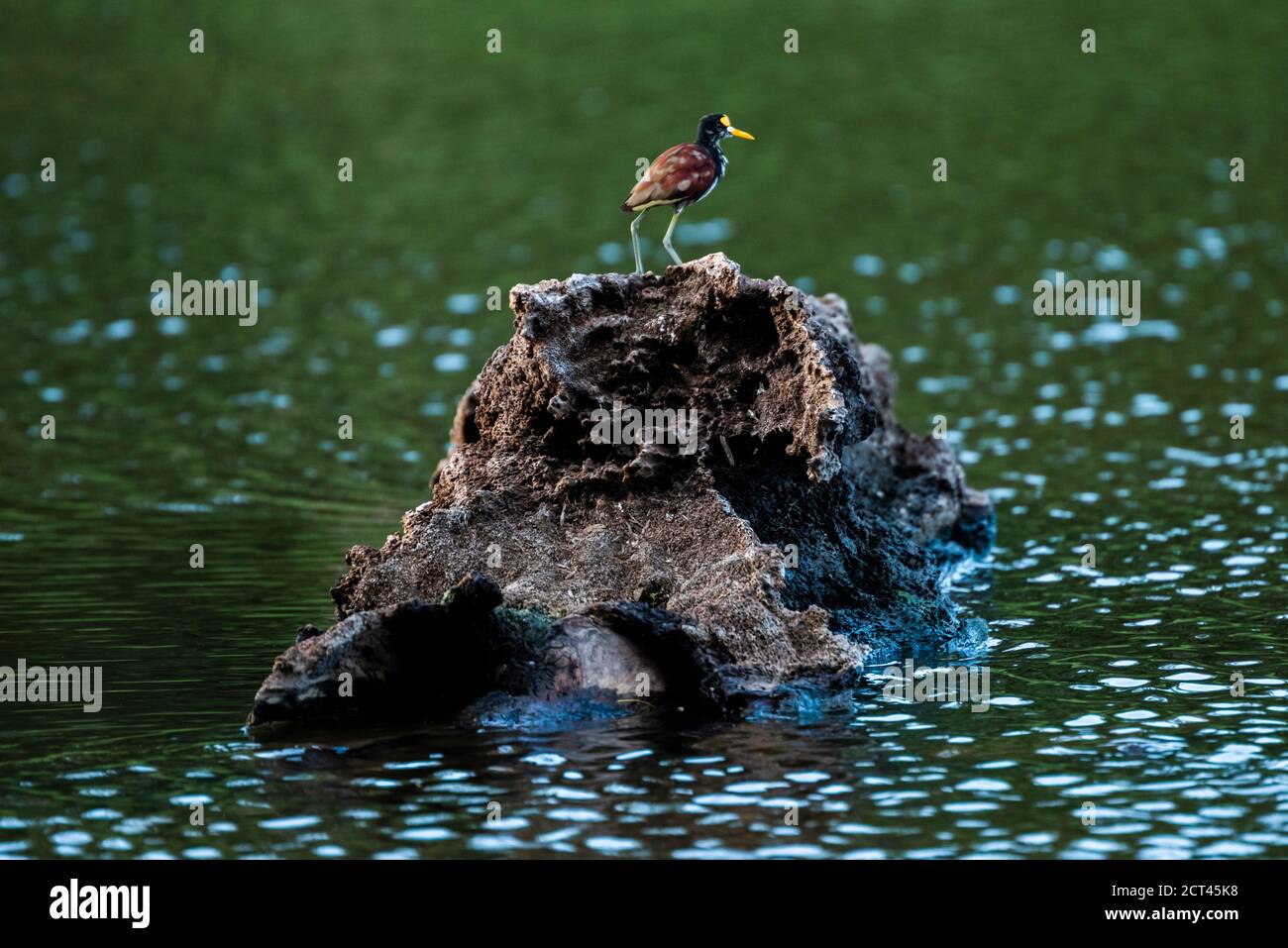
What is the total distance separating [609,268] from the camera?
136 feet

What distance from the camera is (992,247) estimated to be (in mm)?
45188

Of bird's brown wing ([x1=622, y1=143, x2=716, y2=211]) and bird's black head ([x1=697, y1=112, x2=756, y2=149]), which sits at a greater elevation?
bird's black head ([x1=697, y1=112, x2=756, y2=149])

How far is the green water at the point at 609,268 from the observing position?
16859 millimetres

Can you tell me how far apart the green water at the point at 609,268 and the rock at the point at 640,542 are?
76cm

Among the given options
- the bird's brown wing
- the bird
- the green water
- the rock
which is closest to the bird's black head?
the bird

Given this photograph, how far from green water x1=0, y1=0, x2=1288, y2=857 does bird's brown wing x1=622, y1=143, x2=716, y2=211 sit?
5808 mm

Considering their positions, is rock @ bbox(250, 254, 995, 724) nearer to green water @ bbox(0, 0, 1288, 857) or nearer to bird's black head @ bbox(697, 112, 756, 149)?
green water @ bbox(0, 0, 1288, 857)

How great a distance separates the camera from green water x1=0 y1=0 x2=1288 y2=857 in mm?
16859

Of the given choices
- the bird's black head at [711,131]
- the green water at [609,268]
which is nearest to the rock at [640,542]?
the green water at [609,268]

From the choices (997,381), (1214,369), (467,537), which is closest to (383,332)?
(997,381)

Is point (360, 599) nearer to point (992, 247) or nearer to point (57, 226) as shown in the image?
point (992, 247)

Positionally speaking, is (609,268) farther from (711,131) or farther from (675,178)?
(675,178)

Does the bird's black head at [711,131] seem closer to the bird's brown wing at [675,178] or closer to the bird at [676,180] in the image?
the bird at [676,180]
